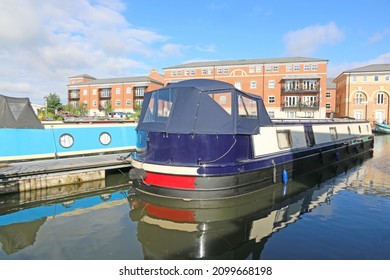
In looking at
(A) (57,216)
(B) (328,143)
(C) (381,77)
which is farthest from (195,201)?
(C) (381,77)

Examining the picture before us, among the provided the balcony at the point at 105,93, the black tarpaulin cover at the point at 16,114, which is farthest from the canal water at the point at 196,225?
the balcony at the point at 105,93

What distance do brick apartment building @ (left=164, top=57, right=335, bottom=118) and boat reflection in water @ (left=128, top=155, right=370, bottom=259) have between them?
1663 inches

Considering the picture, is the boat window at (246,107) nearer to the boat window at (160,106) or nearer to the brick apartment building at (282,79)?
the boat window at (160,106)

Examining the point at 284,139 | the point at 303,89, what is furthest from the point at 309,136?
the point at 303,89

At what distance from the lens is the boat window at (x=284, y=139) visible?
401 inches

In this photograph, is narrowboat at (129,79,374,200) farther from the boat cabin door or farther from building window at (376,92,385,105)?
building window at (376,92,385,105)

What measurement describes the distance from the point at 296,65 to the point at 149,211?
1858 inches

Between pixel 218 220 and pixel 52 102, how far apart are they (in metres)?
56.1

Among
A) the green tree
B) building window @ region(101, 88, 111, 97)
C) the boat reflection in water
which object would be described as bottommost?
the boat reflection in water

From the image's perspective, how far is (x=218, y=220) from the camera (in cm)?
666

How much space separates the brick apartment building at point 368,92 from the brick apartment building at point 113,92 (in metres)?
35.7

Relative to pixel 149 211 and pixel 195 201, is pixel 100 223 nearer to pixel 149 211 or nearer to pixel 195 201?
pixel 149 211

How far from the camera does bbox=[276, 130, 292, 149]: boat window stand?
1020 centimetres

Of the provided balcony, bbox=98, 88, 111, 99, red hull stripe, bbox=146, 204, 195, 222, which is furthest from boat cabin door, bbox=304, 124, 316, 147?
balcony, bbox=98, 88, 111, 99
